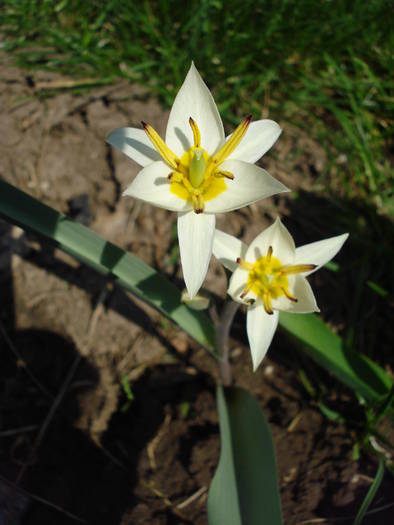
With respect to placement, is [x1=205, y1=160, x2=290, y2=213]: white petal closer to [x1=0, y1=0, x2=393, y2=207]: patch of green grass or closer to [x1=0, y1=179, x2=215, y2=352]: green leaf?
[x1=0, y1=179, x2=215, y2=352]: green leaf

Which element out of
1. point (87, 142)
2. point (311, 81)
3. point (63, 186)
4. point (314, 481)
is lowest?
point (314, 481)

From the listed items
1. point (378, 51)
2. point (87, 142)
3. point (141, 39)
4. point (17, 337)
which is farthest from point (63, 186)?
point (378, 51)

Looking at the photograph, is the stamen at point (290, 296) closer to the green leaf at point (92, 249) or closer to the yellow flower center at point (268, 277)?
the yellow flower center at point (268, 277)

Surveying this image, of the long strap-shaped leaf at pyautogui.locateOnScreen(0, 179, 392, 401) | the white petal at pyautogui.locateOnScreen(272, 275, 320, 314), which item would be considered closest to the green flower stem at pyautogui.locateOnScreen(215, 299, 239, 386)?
the long strap-shaped leaf at pyautogui.locateOnScreen(0, 179, 392, 401)

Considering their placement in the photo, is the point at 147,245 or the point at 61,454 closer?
the point at 61,454

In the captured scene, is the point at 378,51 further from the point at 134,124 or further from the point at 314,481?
the point at 314,481

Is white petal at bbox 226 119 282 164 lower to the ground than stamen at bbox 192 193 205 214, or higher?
higher

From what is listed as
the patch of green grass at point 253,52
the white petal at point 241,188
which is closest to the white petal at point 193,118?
the white petal at point 241,188
